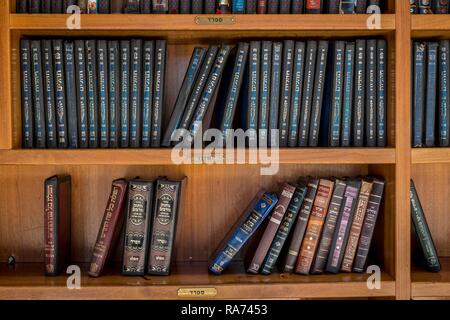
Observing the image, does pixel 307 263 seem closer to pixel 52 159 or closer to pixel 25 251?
pixel 52 159

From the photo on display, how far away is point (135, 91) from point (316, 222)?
1.98 ft

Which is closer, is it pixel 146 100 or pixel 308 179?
pixel 146 100

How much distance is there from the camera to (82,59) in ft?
5.15

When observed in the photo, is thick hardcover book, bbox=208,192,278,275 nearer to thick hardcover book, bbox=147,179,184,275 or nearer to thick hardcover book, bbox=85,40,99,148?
thick hardcover book, bbox=147,179,184,275

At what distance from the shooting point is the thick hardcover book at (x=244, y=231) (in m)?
1.61

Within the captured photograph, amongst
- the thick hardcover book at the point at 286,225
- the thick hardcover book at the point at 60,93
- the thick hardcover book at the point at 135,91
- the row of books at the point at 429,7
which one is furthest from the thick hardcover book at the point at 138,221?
the row of books at the point at 429,7

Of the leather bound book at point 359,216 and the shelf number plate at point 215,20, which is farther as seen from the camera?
the leather bound book at point 359,216

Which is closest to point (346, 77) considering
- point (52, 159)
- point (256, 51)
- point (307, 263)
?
point (256, 51)

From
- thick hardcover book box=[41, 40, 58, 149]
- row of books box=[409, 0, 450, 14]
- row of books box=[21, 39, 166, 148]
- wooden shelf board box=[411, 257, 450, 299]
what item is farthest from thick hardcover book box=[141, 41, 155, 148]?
wooden shelf board box=[411, 257, 450, 299]

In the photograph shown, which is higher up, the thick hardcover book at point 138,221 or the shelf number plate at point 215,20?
the shelf number plate at point 215,20

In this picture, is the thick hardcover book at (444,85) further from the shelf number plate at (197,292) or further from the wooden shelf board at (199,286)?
the shelf number plate at (197,292)

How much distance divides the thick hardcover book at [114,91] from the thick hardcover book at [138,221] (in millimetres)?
132

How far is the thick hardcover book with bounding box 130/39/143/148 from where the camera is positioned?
157 centimetres
